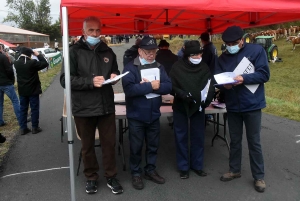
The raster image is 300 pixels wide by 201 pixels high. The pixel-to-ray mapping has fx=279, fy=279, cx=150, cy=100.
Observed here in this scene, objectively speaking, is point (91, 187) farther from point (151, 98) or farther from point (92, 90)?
point (151, 98)

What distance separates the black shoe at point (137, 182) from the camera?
3.62 meters

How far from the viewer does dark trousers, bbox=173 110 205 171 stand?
12.3 ft

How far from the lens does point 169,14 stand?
5.64m

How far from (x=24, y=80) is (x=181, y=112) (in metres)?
3.61

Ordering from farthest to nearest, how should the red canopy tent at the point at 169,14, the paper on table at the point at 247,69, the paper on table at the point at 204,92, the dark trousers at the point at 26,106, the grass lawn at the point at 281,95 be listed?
the grass lawn at the point at 281,95 < the dark trousers at the point at 26,106 < the paper on table at the point at 204,92 < the paper on table at the point at 247,69 < the red canopy tent at the point at 169,14

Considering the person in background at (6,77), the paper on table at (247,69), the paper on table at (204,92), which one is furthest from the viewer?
the person in background at (6,77)

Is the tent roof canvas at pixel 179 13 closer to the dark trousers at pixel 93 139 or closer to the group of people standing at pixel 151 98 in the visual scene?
the group of people standing at pixel 151 98

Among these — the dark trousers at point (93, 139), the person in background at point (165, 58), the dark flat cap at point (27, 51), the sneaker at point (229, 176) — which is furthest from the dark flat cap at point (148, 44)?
the dark flat cap at point (27, 51)

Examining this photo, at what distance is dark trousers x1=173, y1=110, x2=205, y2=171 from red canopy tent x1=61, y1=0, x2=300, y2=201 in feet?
4.53

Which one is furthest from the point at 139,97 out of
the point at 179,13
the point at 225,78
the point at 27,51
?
the point at 27,51

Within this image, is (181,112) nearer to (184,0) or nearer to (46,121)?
(184,0)

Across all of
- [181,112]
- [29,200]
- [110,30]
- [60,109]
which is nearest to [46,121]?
[60,109]

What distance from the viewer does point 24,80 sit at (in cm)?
568

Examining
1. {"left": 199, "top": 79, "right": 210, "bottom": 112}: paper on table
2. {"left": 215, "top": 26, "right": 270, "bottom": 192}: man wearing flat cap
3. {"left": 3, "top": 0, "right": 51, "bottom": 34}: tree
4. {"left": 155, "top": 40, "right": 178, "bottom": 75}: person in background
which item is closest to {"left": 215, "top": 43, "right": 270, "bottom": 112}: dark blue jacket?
{"left": 215, "top": 26, "right": 270, "bottom": 192}: man wearing flat cap
